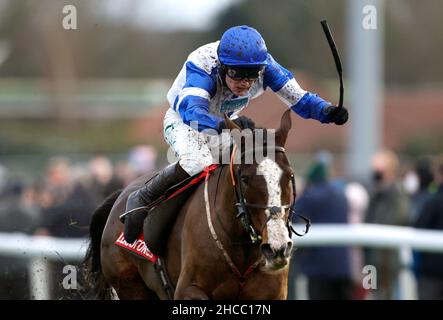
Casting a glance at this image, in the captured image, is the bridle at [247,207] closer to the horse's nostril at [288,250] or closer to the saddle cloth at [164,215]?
→ the horse's nostril at [288,250]

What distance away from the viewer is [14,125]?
1610 inches

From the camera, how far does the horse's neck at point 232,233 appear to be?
6.05m

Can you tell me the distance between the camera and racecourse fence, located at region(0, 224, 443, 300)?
9352 mm

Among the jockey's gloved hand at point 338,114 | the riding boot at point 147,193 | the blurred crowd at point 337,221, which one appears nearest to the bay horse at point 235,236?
the riding boot at point 147,193

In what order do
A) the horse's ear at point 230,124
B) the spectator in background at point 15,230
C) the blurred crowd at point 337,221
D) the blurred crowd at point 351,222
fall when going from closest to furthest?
the horse's ear at point 230,124
the spectator in background at point 15,230
the blurred crowd at point 337,221
the blurred crowd at point 351,222

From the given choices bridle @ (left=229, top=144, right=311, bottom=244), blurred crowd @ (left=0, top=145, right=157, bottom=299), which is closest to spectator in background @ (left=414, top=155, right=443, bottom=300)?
blurred crowd @ (left=0, top=145, right=157, bottom=299)

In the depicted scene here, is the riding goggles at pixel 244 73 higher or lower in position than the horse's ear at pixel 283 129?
higher

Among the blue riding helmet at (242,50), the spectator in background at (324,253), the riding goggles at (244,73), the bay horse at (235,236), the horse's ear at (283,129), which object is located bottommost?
the spectator in background at (324,253)

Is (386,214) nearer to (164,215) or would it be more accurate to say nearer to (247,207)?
(164,215)

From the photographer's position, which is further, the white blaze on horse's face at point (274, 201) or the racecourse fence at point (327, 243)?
the racecourse fence at point (327, 243)

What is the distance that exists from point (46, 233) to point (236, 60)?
5.58 metres

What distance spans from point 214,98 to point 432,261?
11.5 ft

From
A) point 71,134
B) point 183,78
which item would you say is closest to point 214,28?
point 71,134

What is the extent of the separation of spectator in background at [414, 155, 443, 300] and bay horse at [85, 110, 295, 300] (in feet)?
9.92
